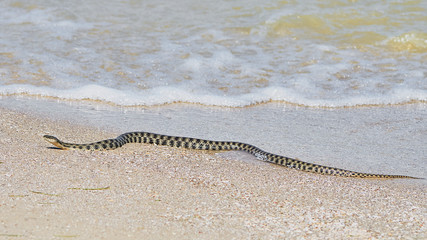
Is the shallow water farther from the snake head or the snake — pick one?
the snake head

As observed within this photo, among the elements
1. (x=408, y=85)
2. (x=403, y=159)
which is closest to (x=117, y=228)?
(x=403, y=159)

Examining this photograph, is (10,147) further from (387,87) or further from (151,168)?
(387,87)

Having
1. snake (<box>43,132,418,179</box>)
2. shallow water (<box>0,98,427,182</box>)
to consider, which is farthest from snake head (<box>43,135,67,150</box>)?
shallow water (<box>0,98,427,182</box>)

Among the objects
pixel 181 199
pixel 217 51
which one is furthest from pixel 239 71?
pixel 181 199

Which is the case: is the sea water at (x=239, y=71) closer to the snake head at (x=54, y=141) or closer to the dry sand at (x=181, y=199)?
the snake head at (x=54, y=141)

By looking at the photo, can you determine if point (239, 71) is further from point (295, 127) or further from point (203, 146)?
point (203, 146)

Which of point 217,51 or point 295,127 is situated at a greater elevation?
point 217,51
